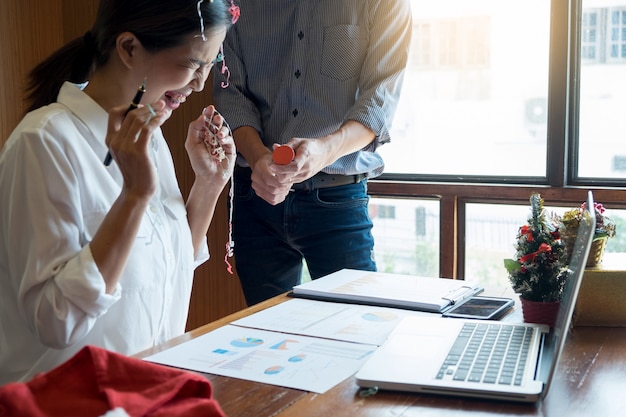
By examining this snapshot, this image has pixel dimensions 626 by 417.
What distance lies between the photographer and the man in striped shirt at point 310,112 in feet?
6.68

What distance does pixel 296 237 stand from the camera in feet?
6.67

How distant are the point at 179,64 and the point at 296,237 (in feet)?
2.27

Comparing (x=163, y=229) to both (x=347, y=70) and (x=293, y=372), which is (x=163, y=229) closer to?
(x=293, y=372)

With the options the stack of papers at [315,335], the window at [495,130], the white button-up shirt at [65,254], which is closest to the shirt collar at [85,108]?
the white button-up shirt at [65,254]

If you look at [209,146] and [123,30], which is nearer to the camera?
[123,30]

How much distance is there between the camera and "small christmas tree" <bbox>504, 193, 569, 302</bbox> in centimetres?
134

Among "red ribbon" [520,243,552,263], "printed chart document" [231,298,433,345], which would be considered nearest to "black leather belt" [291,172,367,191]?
"printed chart document" [231,298,433,345]

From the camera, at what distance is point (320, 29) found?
2113 millimetres

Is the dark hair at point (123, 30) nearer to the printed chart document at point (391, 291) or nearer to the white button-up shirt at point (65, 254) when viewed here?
the white button-up shirt at point (65, 254)

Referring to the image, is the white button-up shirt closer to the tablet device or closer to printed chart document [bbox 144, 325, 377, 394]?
printed chart document [bbox 144, 325, 377, 394]

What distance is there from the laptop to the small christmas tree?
0.21ft

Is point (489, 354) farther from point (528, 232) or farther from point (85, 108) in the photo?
point (85, 108)

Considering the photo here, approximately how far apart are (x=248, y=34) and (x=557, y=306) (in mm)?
1262

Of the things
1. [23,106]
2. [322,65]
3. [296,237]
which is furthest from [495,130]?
[23,106]
